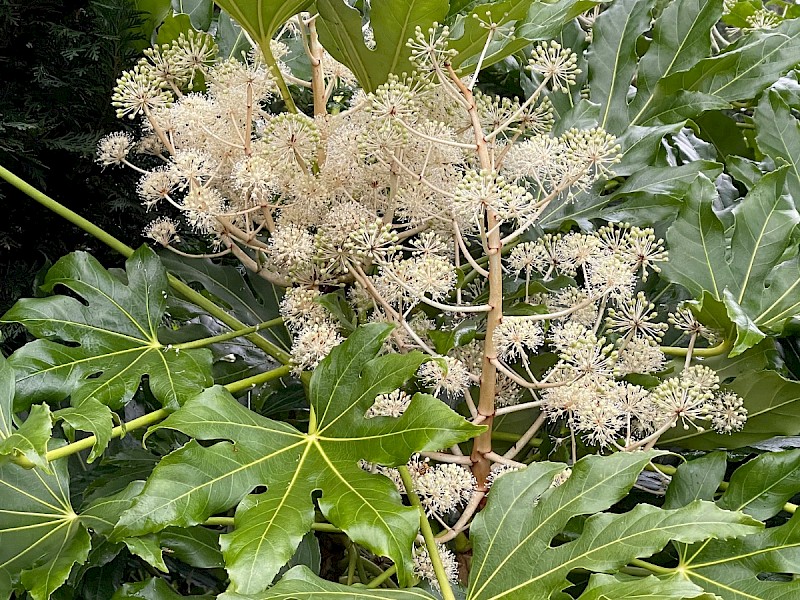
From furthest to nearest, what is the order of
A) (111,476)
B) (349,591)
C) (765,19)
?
(765,19)
(111,476)
(349,591)

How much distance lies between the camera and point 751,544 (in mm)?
671

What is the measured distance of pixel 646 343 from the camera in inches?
26.2

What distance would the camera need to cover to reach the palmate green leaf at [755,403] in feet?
2.39

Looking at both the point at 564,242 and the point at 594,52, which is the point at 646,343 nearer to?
the point at 564,242

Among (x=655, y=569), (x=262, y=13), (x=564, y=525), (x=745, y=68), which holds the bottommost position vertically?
(x=655, y=569)

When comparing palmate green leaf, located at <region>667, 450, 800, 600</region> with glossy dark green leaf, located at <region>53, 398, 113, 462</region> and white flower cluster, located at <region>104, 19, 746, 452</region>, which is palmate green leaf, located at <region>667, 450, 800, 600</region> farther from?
glossy dark green leaf, located at <region>53, 398, 113, 462</region>

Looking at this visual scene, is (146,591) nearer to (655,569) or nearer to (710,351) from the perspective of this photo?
(655,569)

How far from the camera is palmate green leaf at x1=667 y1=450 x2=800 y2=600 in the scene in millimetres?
653

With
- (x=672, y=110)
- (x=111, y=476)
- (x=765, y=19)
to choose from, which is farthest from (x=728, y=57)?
(x=111, y=476)

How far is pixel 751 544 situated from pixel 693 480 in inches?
2.7

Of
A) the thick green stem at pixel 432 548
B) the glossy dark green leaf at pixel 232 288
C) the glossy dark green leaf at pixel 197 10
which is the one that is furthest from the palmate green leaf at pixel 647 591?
the glossy dark green leaf at pixel 197 10

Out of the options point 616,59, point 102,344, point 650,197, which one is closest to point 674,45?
point 616,59

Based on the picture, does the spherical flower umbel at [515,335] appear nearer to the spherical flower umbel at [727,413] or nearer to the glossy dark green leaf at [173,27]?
the spherical flower umbel at [727,413]

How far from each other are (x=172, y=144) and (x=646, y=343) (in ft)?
1.53
